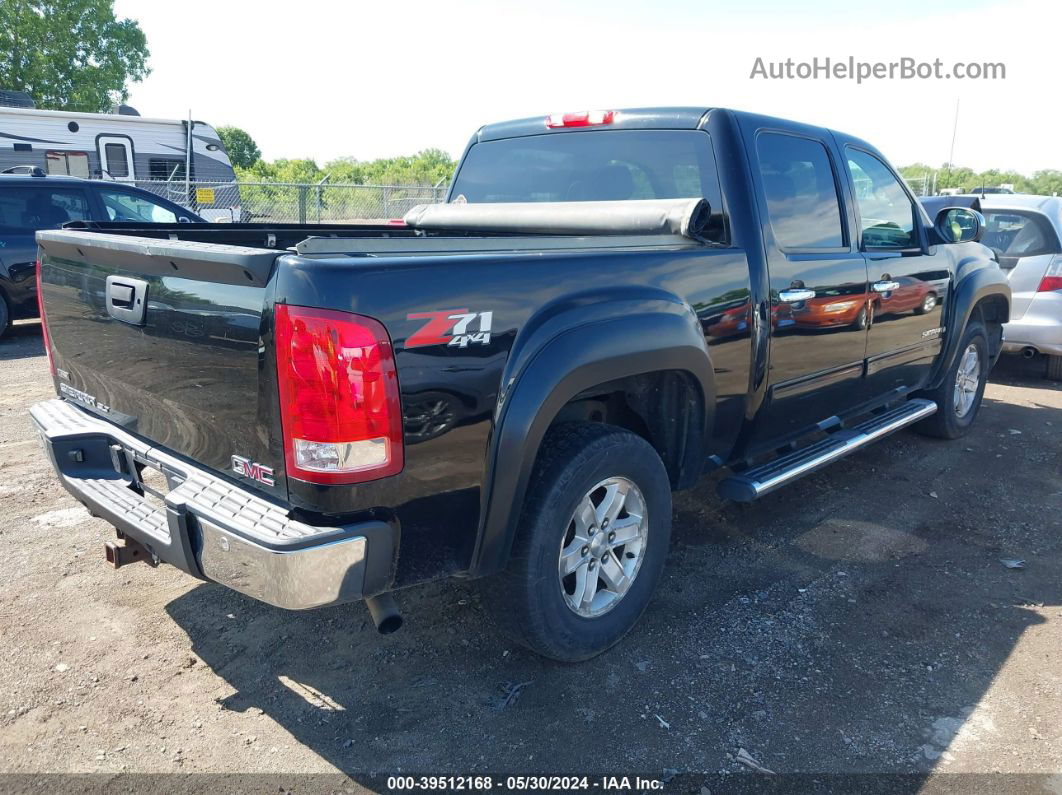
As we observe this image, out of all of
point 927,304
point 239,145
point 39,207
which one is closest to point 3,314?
point 39,207

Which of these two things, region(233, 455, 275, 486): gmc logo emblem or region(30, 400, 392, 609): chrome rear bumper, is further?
region(233, 455, 275, 486): gmc logo emblem

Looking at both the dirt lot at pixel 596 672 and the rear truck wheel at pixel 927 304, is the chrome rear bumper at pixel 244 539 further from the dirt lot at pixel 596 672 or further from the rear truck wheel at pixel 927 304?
the rear truck wheel at pixel 927 304

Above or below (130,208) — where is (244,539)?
below

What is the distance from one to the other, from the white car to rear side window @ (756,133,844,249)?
4075mm

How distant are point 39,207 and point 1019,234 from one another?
9877 millimetres

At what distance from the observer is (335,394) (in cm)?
212

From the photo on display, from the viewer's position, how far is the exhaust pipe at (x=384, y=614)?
240 cm

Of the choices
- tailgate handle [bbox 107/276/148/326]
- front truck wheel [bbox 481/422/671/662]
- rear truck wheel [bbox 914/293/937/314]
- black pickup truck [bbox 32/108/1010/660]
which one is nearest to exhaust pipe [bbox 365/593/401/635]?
black pickup truck [bbox 32/108/1010/660]

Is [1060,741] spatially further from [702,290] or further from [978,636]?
[702,290]

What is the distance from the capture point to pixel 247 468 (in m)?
2.38

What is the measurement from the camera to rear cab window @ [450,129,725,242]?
3.61 metres

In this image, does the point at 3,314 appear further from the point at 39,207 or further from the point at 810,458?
the point at 810,458

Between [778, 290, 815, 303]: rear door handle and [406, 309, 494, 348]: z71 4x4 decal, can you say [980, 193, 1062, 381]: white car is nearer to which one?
[778, 290, 815, 303]: rear door handle

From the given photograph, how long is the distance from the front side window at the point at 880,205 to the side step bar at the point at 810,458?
0.98 m
